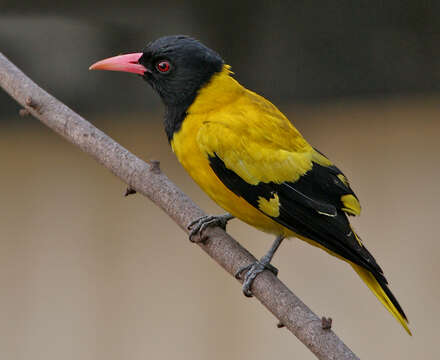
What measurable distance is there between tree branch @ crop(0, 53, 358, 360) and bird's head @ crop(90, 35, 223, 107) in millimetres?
217

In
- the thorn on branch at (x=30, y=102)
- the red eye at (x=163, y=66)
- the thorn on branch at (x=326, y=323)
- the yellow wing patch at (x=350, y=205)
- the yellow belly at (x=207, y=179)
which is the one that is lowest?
the thorn on branch at (x=326, y=323)

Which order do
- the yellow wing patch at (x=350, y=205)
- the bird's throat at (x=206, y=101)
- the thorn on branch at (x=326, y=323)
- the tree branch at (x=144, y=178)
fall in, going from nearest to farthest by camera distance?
1. the thorn on branch at (x=326, y=323)
2. the tree branch at (x=144, y=178)
3. the yellow wing patch at (x=350, y=205)
4. the bird's throat at (x=206, y=101)

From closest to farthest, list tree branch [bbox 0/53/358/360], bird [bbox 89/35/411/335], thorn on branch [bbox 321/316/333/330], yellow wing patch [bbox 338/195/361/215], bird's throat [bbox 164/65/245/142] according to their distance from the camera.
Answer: thorn on branch [bbox 321/316/333/330] < tree branch [bbox 0/53/358/360] < bird [bbox 89/35/411/335] < yellow wing patch [bbox 338/195/361/215] < bird's throat [bbox 164/65/245/142]

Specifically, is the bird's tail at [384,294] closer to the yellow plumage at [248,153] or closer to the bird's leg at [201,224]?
the yellow plumage at [248,153]

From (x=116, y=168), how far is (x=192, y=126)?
295mm

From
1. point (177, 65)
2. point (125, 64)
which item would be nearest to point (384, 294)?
point (177, 65)

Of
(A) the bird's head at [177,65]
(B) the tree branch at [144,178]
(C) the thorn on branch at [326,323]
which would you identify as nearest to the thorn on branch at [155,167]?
(B) the tree branch at [144,178]

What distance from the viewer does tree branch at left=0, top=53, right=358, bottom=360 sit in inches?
103

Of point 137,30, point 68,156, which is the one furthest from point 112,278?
point 137,30

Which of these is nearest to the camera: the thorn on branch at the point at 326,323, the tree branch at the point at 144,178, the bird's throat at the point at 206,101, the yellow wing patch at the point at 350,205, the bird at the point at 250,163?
the thorn on branch at the point at 326,323

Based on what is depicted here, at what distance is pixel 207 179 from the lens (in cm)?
283

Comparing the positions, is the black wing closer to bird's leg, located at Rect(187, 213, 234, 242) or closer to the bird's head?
bird's leg, located at Rect(187, 213, 234, 242)

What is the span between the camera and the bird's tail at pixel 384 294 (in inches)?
105

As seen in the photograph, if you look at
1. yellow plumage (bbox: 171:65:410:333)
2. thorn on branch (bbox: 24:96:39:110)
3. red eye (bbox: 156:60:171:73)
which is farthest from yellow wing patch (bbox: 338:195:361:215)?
thorn on branch (bbox: 24:96:39:110)
